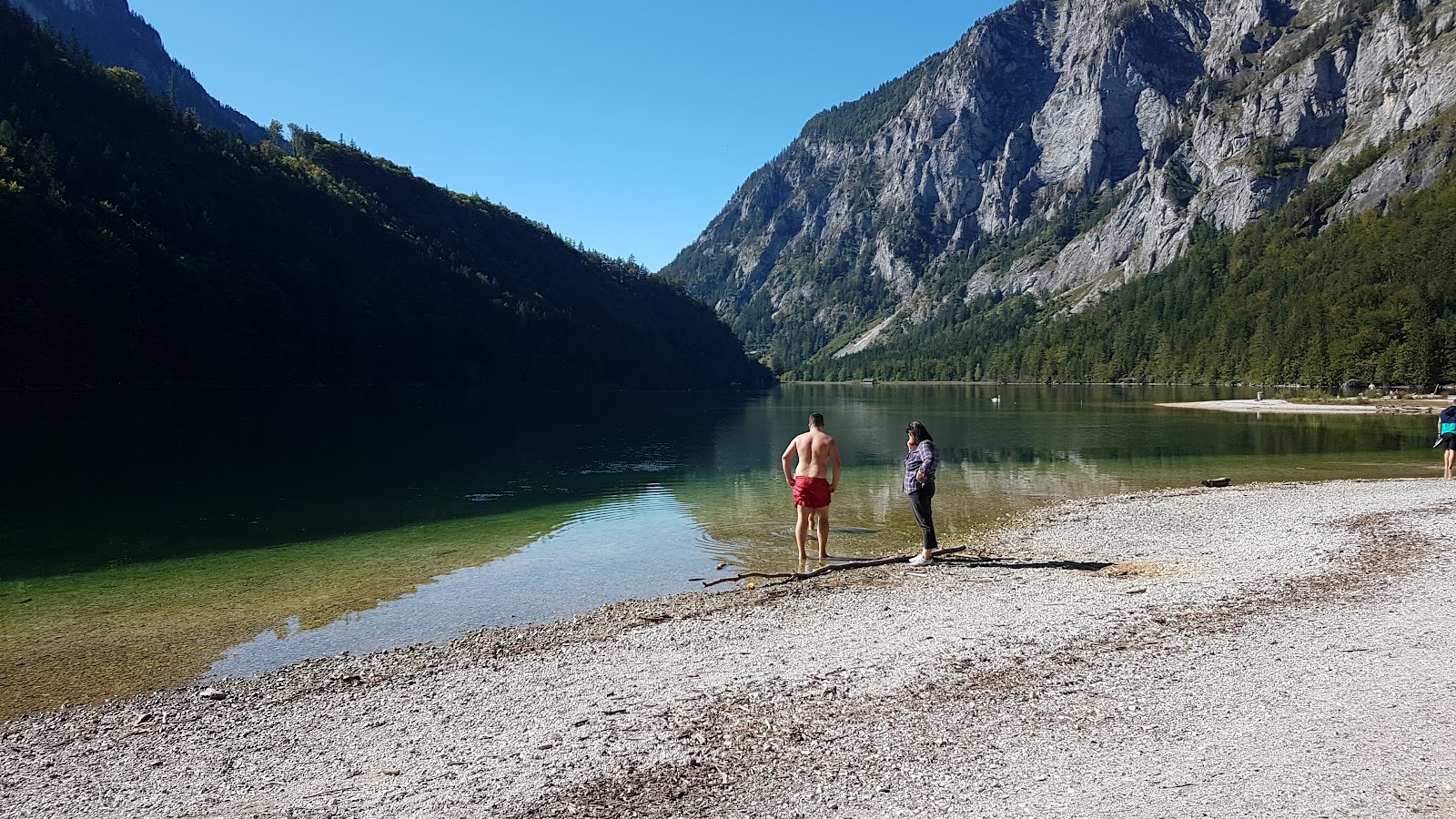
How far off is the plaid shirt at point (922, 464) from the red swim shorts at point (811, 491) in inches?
74.1

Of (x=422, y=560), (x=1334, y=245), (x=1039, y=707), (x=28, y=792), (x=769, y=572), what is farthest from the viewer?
(x=1334, y=245)

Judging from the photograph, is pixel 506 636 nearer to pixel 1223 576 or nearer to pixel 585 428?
pixel 1223 576

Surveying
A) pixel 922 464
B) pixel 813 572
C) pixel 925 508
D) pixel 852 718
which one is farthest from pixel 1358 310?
pixel 852 718

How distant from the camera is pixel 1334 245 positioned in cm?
18325

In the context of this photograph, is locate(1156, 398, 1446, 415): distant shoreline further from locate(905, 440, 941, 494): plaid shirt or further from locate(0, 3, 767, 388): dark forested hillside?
locate(0, 3, 767, 388): dark forested hillside

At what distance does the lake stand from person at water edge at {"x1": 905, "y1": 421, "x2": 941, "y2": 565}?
2997mm

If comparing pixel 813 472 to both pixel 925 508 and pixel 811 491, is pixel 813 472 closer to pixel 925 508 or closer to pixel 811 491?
pixel 811 491

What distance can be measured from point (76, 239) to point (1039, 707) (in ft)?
407

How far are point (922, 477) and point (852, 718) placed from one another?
8792 mm

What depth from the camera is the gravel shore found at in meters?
6.60

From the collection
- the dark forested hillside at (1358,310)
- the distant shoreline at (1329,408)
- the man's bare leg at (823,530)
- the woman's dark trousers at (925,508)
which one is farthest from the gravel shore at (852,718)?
the dark forested hillside at (1358,310)

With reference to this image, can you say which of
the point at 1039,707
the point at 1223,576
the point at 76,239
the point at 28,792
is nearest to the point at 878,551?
the point at 1223,576

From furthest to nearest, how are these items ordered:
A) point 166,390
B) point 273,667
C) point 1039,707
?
1. point 166,390
2. point 273,667
3. point 1039,707

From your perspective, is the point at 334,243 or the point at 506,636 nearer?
the point at 506,636
